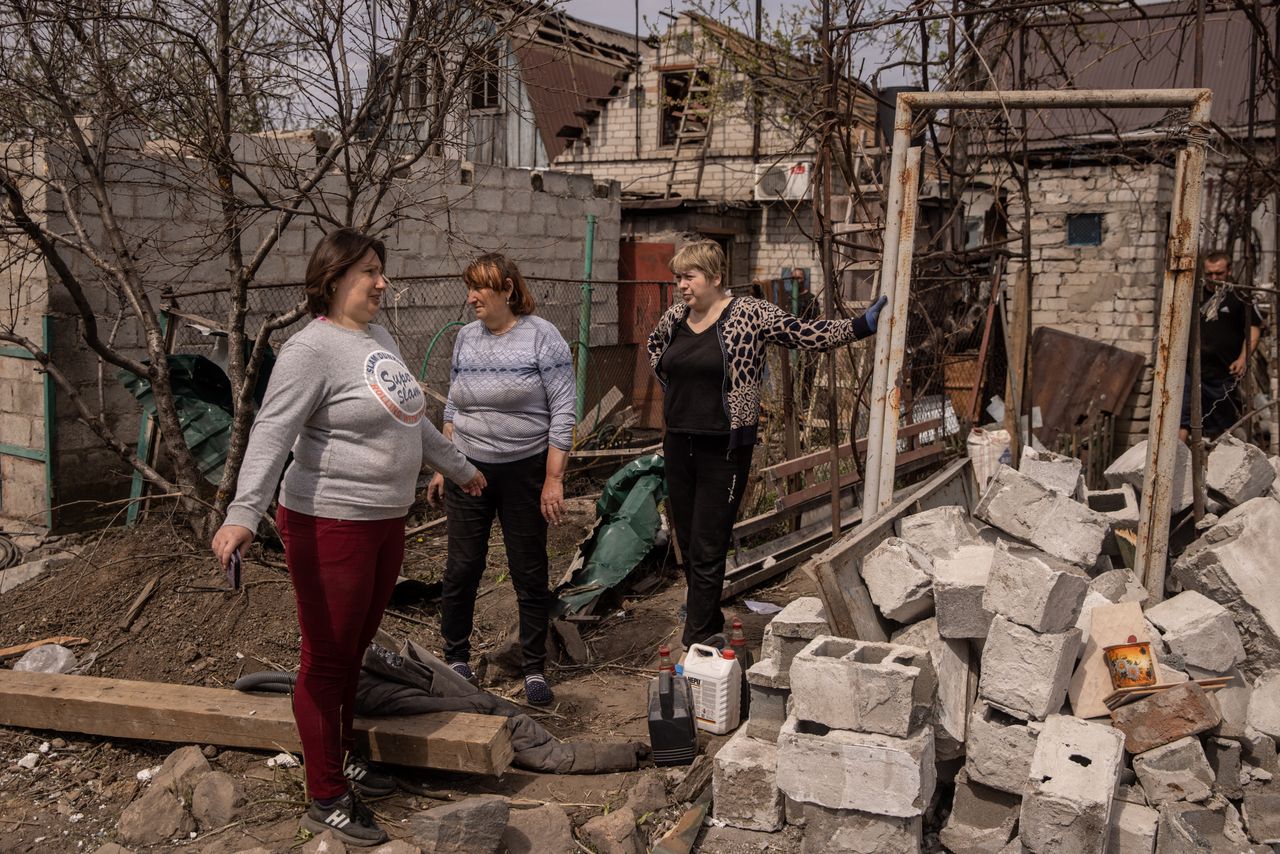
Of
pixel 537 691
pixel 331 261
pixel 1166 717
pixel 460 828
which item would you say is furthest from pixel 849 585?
pixel 331 261

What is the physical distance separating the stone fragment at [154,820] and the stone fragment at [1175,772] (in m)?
3.15

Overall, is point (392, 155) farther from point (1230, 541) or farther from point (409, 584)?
point (1230, 541)

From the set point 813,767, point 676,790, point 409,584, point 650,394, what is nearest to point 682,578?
point 409,584

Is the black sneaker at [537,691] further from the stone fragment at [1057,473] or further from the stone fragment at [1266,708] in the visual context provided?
the stone fragment at [1266,708]

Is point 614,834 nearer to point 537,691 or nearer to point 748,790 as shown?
point 748,790

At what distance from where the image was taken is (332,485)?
319 cm

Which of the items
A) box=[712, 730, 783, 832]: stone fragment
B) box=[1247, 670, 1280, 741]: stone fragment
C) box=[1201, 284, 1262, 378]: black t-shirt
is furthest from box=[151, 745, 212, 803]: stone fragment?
box=[1201, 284, 1262, 378]: black t-shirt

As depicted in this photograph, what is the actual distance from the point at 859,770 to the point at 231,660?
110 inches

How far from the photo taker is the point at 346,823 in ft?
10.8

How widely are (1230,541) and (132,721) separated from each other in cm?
448

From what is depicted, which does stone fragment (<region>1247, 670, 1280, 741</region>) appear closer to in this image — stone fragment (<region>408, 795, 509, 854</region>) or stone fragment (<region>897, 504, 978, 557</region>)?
stone fragment (<region>897, 504, 978, 557</region>)

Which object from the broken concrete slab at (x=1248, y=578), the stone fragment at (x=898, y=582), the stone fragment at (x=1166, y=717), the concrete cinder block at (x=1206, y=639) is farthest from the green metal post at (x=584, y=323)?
the stone fragment at (x=1166, y=717)

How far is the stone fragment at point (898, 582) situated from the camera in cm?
404

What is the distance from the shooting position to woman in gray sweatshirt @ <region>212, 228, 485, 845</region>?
3137 mm
